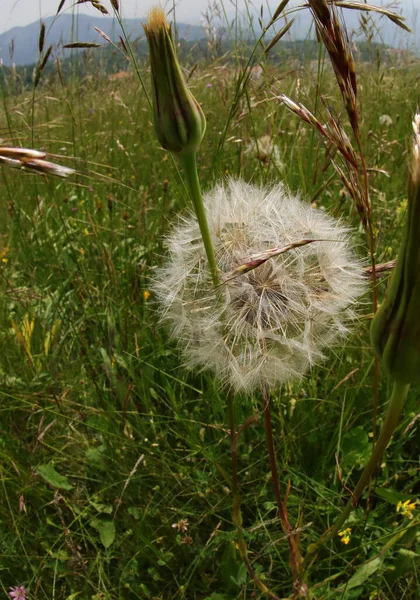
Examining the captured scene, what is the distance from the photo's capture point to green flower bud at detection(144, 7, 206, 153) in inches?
38.5

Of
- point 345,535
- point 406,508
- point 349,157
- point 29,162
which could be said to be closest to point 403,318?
point 349,157

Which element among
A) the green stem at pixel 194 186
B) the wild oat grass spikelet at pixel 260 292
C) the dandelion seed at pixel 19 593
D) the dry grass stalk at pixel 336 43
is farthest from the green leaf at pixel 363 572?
the dry grass stalk at pixel 336 43

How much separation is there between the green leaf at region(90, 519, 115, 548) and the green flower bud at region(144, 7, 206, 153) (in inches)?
49.3

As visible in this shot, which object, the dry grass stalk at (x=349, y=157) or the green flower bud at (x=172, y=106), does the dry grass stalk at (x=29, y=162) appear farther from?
the dry grass stalk at (x=349, y=157)

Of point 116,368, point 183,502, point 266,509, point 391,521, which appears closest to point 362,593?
point 391,521

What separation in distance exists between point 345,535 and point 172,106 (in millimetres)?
1385

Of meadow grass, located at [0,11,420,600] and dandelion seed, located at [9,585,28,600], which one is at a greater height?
meadow grass, located at [0,11,420,600]

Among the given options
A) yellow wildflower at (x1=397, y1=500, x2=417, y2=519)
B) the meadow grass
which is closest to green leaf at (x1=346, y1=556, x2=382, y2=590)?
the meadow grass

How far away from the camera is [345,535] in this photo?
167 centimetres

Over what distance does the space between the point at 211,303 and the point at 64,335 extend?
3.80 ft

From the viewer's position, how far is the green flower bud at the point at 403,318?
72cm

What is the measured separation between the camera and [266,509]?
1814mm

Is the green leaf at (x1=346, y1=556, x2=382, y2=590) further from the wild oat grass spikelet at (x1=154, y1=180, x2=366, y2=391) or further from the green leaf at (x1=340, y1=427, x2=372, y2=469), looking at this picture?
the wild oat grass spikelet at (x1=154, y1=180, x2=366, y2=391)

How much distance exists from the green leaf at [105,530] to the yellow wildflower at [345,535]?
2.36ft
